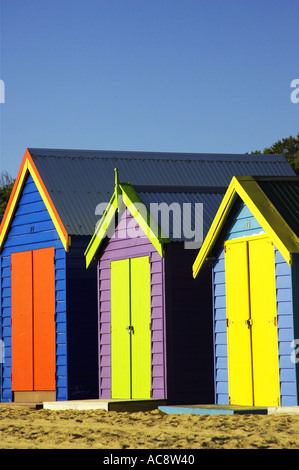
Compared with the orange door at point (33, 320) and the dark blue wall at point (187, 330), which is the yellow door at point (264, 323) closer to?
the dark blue wall at point (187, 330)

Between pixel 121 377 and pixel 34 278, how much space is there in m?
3.73

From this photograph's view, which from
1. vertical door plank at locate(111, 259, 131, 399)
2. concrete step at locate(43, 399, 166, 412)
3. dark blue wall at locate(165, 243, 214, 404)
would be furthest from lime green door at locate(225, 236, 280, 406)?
vertical door plank at locate(111, 259, 131, 399)

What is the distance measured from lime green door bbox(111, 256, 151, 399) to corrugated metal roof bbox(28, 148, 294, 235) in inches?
81.9

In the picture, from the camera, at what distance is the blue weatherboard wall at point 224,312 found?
15281mm

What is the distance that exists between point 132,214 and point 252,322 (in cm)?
389

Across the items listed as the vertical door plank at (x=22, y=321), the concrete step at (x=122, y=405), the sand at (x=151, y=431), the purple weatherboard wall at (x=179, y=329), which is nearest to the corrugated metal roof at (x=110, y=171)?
the vertical door plank at (x=22, y=321)

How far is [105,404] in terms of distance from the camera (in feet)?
57.8

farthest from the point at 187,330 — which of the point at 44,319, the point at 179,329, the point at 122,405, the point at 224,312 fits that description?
the point at 44,319

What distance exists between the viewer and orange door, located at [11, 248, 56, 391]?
21406mm

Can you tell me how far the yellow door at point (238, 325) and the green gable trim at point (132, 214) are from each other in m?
1.81

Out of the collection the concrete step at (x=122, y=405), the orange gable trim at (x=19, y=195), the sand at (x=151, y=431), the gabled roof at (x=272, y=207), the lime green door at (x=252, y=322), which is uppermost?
the orange gable trim at (x=19, y=195)

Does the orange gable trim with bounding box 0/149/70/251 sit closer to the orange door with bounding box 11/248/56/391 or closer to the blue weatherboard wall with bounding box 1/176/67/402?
the blue weatherboard wall with bounding box 1/176/67/402

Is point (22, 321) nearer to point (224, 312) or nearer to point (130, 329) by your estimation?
point (130, 329)
